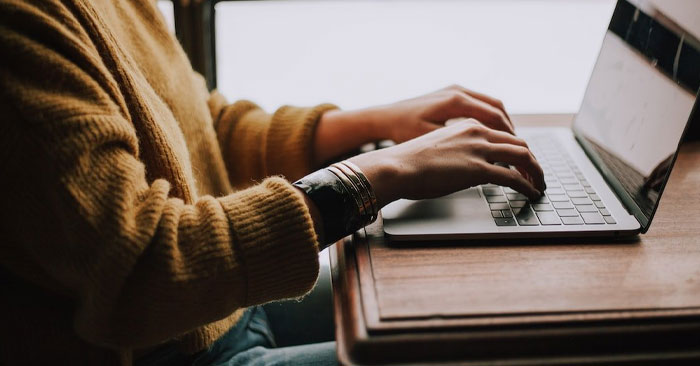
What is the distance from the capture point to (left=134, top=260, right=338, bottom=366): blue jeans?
78 centimetres

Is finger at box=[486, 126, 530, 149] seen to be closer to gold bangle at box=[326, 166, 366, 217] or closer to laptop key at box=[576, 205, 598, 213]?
laptop key at box=[576, 205, 598, 213]

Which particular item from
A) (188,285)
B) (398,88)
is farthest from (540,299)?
(398,88)

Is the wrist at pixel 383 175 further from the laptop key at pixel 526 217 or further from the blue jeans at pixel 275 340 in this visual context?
the blue jeans at pixel 275 340

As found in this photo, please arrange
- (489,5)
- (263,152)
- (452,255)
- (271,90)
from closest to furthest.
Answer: (452,255) → (263,152) → (489,5) → (271,90)

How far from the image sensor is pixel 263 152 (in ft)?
3.25

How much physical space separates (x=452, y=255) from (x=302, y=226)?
18cm

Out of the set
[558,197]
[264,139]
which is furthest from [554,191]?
[264,139]

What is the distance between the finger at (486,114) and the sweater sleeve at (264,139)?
26cm

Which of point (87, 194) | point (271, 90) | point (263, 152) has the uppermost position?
point (87, 194)

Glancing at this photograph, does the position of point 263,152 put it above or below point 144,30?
below

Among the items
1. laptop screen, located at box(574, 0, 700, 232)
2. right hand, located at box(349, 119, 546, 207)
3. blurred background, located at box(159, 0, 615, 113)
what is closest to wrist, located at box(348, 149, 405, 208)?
right hand, located at box(349, 119, 546, 207)

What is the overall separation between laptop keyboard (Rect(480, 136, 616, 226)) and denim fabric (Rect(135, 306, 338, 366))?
0.32 meters

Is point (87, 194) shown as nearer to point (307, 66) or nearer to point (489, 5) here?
point (307, 66)

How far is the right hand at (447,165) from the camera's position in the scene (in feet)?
2.32
